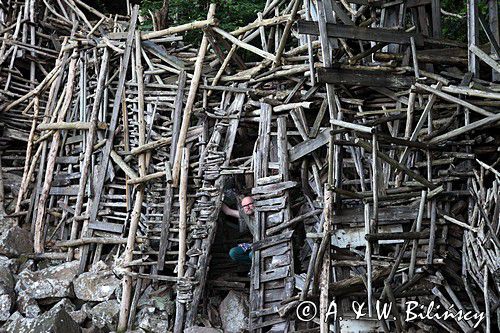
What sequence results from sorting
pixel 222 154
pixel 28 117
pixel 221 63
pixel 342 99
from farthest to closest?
pixel 28 117 → pixel 221 63 → pixel 222 154 → pixel 342 99

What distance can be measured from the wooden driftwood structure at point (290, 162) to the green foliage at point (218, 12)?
4.90 feet

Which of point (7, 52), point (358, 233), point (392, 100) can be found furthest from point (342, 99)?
point (7, 52)

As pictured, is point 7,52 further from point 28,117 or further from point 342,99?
point 342,99

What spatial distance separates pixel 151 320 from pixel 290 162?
328cm

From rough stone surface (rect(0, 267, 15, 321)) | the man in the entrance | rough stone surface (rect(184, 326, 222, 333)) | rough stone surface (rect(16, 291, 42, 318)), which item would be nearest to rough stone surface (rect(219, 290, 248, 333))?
rough stone surface (rect(184, 326, 222, 333))

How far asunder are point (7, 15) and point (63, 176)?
18.5 feet

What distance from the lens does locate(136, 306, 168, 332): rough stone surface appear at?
840 centimetres

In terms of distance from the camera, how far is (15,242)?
33.4 ft

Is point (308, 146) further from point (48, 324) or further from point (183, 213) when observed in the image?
point (48, 324)

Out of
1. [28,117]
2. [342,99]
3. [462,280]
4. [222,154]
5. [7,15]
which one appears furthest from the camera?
[7,15]

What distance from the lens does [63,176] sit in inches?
416

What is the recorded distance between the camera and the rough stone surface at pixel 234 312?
8477 millimetres

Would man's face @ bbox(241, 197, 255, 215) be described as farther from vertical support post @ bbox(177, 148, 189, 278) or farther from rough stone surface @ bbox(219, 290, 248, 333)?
rough stone surface @ bbox(219, 290, 248, 333)

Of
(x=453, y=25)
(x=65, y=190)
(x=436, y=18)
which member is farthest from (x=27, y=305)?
(x=453, y=25)
